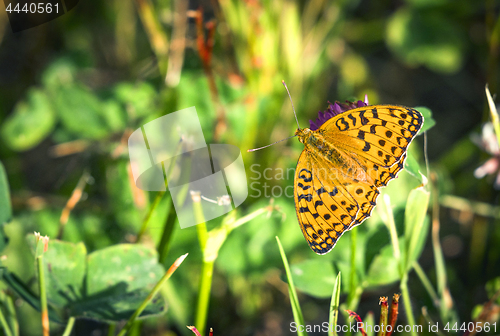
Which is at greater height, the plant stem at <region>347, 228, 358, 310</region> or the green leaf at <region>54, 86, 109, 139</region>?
the green leaf at <region>54, 86, 109, 139</region>

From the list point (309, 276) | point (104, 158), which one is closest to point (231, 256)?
point (309, 276)

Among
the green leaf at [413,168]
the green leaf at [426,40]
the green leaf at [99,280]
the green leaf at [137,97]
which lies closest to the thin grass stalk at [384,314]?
the green leaf at [413,168]

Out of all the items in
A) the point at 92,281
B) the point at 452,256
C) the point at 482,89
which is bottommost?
the point at 452,256

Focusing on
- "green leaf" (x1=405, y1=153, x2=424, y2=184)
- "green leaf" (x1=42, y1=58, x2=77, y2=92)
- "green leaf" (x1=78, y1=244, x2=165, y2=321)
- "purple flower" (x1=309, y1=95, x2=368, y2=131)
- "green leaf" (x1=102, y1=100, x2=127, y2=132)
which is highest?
"green leaf" (x1=42, y1=58, x2=77, y2=92)

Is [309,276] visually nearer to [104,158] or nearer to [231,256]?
[231,256]

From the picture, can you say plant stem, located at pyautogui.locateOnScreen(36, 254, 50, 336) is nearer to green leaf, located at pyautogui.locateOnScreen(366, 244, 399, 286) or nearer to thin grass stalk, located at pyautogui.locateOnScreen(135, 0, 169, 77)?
green leaf, located at pyautogui.locateOnScreen(366, 244, 399, 286)

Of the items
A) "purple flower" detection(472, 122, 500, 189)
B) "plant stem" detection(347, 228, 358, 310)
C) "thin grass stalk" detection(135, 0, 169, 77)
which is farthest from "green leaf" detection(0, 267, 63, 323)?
"purple flower" detection(472, 122, 500, 189)
